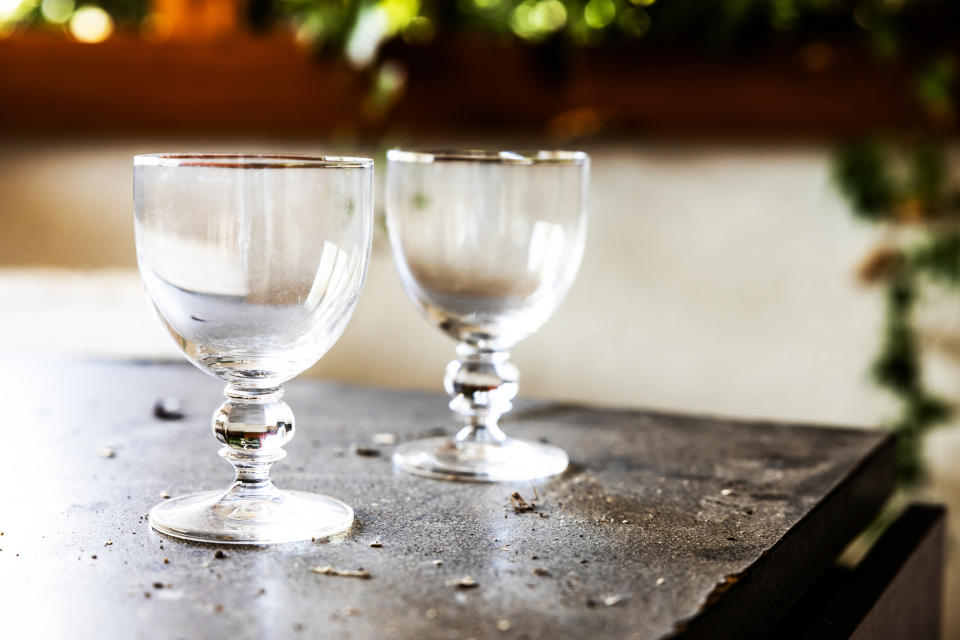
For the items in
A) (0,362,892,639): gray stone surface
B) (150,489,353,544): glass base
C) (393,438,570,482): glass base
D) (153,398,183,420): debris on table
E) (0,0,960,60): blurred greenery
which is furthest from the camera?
(0,0,960,60): blurred greenery

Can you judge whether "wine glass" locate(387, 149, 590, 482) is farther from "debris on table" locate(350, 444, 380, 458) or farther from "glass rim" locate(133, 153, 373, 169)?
"glass rim" locate(133, 153, 373, 169)

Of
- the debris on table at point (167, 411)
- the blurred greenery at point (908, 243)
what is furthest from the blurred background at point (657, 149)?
the debris on table at point (167, 411)

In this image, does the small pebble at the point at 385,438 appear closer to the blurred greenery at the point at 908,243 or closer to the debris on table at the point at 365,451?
the debris on table at the point at 365,451

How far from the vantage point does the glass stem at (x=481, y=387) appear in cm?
79

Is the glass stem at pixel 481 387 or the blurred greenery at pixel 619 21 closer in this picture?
the glass stem at pixel 481 387

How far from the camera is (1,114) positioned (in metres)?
2.24

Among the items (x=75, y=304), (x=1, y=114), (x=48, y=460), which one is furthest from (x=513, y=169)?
(x=1, y=114)

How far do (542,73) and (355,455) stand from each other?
124cm

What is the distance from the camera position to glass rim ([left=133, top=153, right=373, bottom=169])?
1.77 feet

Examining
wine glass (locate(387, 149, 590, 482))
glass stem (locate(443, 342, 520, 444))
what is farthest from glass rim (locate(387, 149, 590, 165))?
glass stem (locate(443, 342, 520, 444))

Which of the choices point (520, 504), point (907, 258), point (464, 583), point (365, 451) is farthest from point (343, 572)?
point (907, 258)

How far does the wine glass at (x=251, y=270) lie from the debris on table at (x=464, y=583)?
97mm

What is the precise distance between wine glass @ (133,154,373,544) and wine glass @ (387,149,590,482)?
5.8 inches

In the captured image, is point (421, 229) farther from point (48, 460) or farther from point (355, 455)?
point (48, 460)
